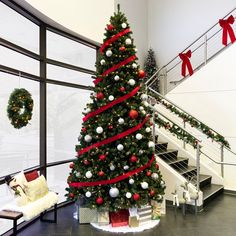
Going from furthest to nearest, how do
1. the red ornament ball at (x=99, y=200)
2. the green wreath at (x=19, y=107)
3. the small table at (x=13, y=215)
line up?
the red ornament ball at (x=99, y=200)
the green wreath at (x=19, y=107)
the small table at (x=13, y=215)

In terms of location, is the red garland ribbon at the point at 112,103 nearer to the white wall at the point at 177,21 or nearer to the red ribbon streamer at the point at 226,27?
the red ribbon streamer at the point at 226,27

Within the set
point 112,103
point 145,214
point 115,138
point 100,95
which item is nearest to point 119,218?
point 145,214

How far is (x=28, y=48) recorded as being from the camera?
457 centimetres

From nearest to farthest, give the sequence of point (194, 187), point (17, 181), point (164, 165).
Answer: point (17, 181) → point (194, 187) → point (164, 165)

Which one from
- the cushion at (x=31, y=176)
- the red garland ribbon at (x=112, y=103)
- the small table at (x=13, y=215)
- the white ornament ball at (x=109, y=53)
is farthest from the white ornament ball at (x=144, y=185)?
the white ornament ball at (x=109, y=53)

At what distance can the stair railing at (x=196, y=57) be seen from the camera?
8359 millimetres

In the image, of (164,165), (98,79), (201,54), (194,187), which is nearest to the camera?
(98,79)

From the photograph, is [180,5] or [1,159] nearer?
[1,159]

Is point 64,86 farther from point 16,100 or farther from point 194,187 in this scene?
point 194,187

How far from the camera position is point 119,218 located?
14.3 feet

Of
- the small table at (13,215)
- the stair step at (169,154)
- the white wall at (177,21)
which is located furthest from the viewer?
the white wall at (177,21)

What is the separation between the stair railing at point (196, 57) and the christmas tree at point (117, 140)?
3573 mm

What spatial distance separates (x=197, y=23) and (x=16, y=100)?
22.8 feet

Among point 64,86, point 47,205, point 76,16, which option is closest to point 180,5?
point 76,16
